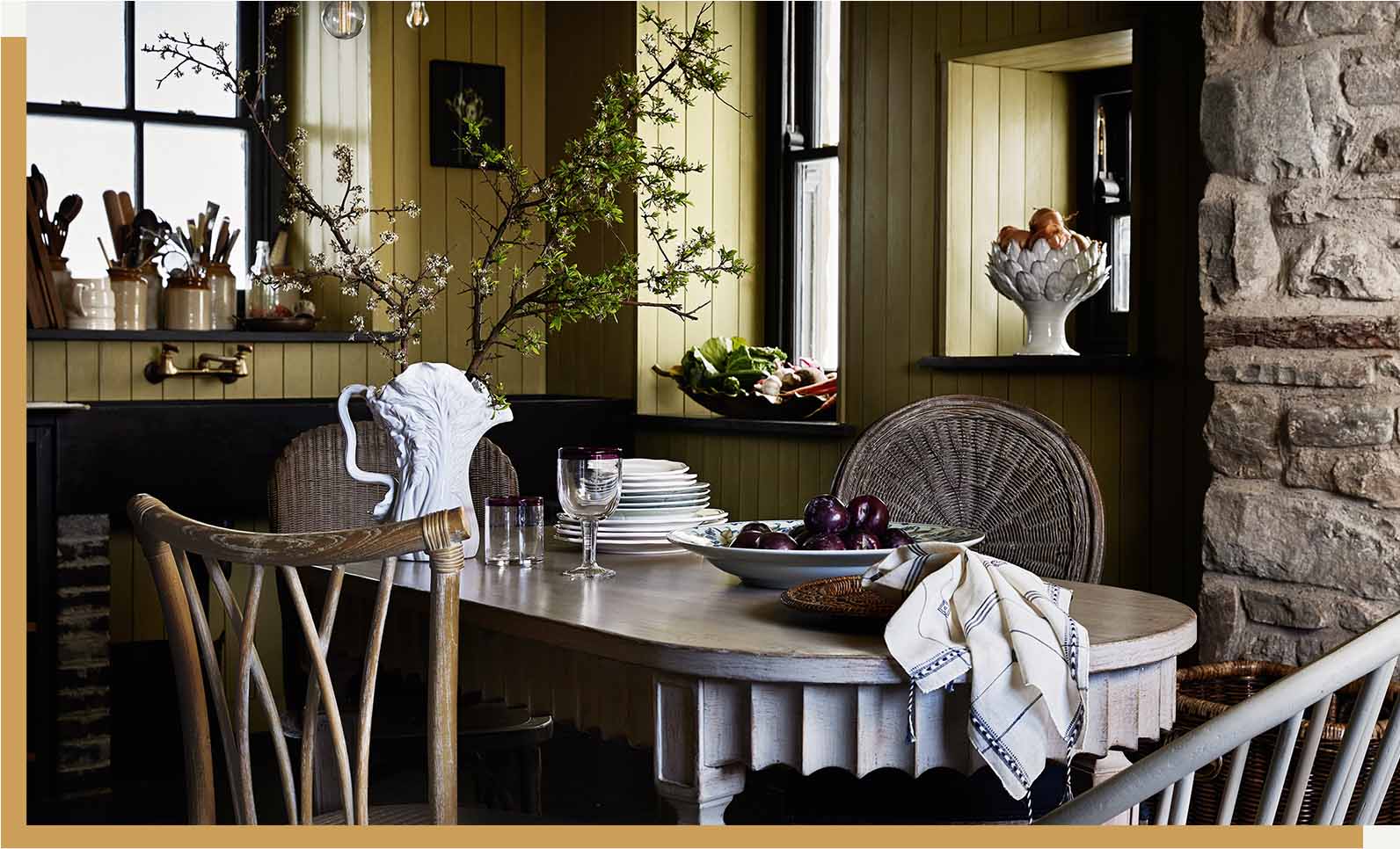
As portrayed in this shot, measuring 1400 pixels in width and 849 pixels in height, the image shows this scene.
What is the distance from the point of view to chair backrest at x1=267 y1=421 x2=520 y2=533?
2.36 m

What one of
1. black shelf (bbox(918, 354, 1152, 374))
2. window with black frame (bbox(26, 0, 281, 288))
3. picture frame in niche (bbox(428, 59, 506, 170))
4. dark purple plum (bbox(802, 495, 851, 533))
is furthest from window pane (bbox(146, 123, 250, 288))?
dark purple plum (bbox(802, 495, 851, 533))

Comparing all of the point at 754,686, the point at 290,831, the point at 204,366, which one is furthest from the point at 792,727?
the point at 204,366

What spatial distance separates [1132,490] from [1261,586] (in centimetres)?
54

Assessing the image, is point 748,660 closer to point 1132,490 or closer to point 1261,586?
point 1261,586

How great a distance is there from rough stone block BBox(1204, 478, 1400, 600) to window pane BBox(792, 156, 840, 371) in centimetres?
170

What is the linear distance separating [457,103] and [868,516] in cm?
276

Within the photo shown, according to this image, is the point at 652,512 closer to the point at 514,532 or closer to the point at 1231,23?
the point at 514,532

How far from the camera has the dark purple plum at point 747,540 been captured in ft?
5.87

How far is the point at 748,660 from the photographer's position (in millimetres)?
1374

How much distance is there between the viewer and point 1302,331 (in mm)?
2283

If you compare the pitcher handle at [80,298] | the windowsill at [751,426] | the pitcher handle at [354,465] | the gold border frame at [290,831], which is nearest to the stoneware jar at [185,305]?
the pitcher handle at [80,298]

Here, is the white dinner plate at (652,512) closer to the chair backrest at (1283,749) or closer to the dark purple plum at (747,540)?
the dark purple plum at (747,540)

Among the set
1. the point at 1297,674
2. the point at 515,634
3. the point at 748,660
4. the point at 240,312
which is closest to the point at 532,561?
the point at 515,634

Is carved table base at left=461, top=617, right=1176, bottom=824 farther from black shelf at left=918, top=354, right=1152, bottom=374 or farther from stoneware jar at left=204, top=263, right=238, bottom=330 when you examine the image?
stoneware jar at left=204, top=263, right=238, bottom=330
